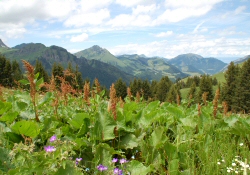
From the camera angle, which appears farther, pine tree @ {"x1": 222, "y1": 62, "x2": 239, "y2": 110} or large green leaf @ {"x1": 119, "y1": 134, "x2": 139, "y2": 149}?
pine tree @ {"x1": 222, "y1": 62, "x2": 239, "y2": 110}

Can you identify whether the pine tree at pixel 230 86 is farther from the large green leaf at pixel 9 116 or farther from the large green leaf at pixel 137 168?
the large green leaf at pixel 9 116

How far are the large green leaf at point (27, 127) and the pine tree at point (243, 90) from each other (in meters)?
70.8

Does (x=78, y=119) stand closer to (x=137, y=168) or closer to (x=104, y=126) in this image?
(x=104, y=126)

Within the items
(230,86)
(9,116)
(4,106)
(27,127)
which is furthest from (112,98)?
(230,86)

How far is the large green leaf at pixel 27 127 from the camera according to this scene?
2611mm

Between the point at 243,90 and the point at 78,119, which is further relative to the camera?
the point at 243,90

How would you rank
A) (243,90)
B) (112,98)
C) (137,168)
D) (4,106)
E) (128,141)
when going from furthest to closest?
1. (243,90)
2. (4,106)
3. (128,141)
4. (112,98)
5. (137,168)

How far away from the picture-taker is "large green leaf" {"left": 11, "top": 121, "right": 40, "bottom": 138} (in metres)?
2.61

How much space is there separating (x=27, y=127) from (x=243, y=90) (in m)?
72.9

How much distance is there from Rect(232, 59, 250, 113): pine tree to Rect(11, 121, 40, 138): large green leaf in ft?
232

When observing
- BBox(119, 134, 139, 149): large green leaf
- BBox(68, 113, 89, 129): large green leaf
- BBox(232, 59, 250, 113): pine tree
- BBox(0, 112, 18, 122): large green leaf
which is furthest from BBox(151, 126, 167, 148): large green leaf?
BBox(232, 59, 250, 113): pine tree

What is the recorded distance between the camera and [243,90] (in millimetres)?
65312

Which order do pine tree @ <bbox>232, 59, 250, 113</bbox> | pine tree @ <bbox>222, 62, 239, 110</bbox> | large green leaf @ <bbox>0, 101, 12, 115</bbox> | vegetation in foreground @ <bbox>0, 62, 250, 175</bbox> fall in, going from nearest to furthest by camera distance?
1. vegetation in foreground @ <bbox>0, 62, 250, 175</bbox>
2. large green leaf @ <bbox>0, 101, 12, 115</bbox>
3. pine tree @ <bbox>232, 59, 250, 113</bbox>
4. pine tree @ <bbox>222, 62, 239, 110</bbox>

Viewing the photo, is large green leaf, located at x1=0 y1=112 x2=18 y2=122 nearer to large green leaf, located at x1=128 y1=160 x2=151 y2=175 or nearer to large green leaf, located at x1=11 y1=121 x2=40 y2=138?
large green leaf, located at x1=11 y1=121 x2=40 y2=138
